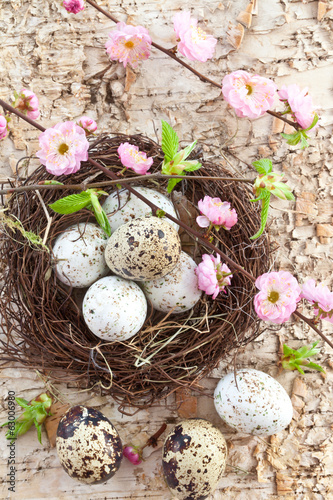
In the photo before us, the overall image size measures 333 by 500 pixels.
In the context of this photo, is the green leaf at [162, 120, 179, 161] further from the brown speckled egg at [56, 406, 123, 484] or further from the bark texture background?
the brown speckled egg at [56, 406, 123, 484]

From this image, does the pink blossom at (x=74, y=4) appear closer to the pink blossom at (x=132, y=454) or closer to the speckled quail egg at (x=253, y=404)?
the speckled quail egg at (x=253, y=404)

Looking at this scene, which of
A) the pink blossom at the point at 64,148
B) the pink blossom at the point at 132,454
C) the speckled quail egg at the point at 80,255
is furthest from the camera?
the pink blossom at the point at 132,454

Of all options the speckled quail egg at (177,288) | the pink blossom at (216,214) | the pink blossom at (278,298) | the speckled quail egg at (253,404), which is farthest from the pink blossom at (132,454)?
the pink blossom at (216,214)

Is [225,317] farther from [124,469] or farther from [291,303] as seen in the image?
[124,469]

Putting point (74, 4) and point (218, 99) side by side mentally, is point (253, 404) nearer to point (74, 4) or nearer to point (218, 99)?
point (218, 99)

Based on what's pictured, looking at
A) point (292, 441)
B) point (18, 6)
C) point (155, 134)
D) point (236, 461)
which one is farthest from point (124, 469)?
point (18, 6)
